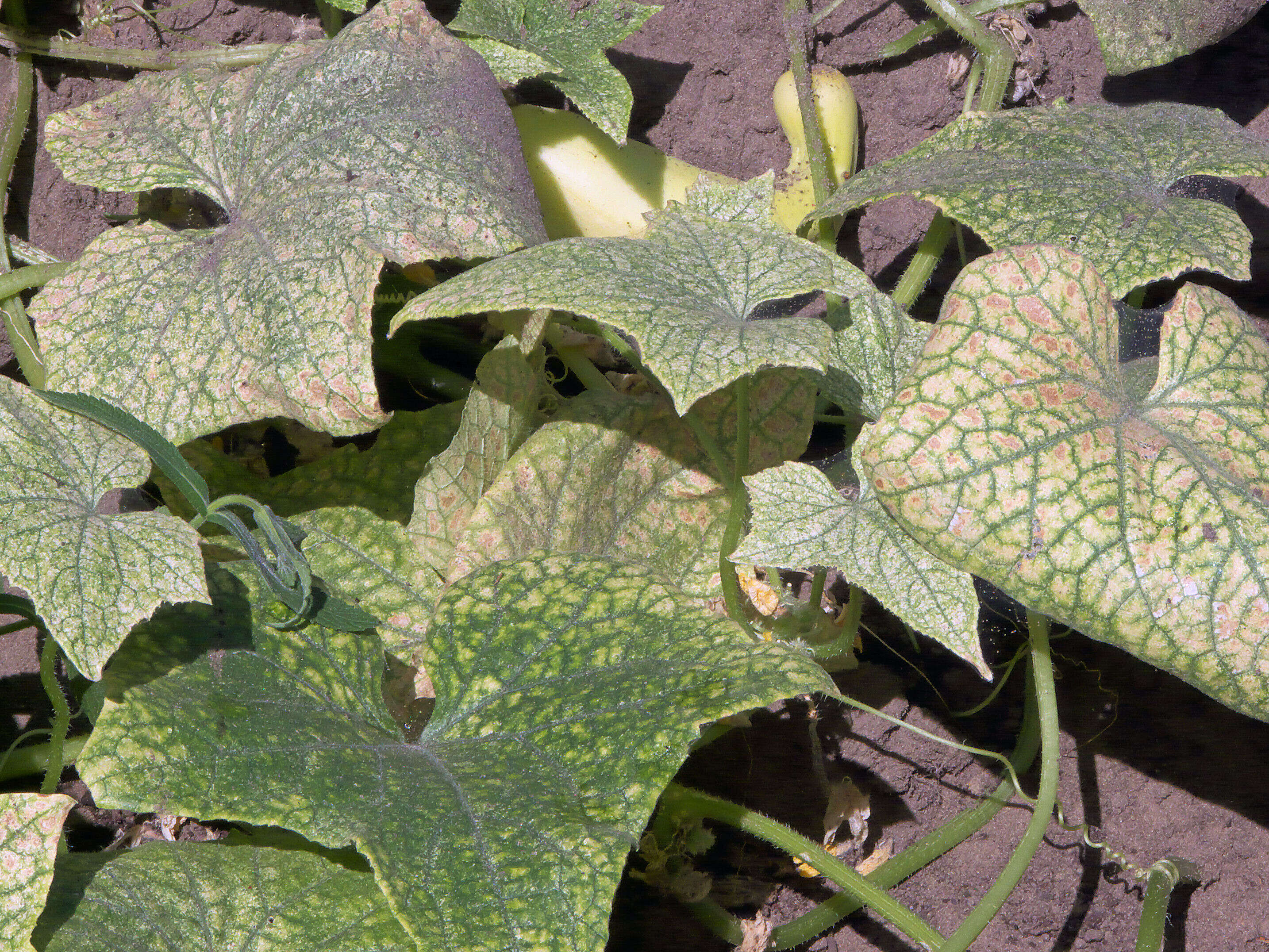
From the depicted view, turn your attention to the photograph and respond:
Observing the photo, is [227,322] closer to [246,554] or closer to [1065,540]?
[246,554]

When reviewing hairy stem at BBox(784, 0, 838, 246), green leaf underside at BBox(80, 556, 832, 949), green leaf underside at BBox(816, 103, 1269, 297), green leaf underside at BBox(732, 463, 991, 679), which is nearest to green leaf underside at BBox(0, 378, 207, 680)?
green leaf underside at BBox(80, 556, 832, 949)

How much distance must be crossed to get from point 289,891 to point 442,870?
0.89ft

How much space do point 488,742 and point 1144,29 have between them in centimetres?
159

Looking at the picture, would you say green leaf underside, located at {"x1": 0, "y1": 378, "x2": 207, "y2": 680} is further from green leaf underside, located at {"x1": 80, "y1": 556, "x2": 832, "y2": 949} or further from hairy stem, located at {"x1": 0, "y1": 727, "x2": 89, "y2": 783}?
hairy stem, located at {"x1": 0, "y1": 727, "x2": 89, "y2": 783}

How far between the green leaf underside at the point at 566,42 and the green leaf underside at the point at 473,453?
1.57ft

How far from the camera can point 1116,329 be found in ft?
4.21

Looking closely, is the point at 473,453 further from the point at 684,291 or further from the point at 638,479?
the point at 684,291

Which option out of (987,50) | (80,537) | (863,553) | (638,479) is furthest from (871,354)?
(80,537)

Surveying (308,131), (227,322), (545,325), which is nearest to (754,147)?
(545,325)

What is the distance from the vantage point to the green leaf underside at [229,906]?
3.84 ft

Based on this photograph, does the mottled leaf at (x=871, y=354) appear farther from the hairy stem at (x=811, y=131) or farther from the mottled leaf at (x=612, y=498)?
the hairy stem at (x=811, y=131)

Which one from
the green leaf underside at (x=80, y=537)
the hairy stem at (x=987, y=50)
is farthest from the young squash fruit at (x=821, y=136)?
the green leaf underside at (x=80, y=537)

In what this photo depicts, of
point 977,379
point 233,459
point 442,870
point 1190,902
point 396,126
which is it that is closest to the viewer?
point 442,870

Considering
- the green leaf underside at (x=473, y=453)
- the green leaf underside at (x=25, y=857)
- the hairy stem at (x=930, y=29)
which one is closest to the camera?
the green leaf underside at (x=25, y=857)
